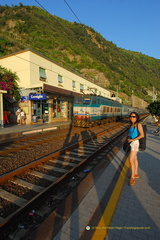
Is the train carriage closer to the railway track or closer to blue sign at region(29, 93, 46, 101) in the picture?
blue sign at region(29, 93, 46, 101)

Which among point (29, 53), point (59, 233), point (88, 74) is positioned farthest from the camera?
point (88, 74)

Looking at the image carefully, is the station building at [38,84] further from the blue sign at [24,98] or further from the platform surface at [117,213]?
the platform surface at [117,213]

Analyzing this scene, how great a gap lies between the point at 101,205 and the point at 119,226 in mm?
533

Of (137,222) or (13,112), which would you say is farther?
(13,112)

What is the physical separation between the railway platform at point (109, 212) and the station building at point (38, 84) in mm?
12275

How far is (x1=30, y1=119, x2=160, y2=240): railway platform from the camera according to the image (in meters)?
2.25

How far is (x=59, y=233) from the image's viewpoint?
225 cm

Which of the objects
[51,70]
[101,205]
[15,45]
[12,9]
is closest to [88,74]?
[15,45]

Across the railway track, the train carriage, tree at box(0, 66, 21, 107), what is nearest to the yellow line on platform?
the railway track

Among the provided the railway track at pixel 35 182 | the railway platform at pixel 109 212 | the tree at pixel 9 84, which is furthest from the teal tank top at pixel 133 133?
the tree at pixel 9 84

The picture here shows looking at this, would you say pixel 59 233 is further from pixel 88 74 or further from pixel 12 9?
pixel 12 9

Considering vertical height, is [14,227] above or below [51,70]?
below

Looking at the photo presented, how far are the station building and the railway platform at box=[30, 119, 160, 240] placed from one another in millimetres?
12275

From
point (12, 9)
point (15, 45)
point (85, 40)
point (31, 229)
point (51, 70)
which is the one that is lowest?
point (31, 229)
